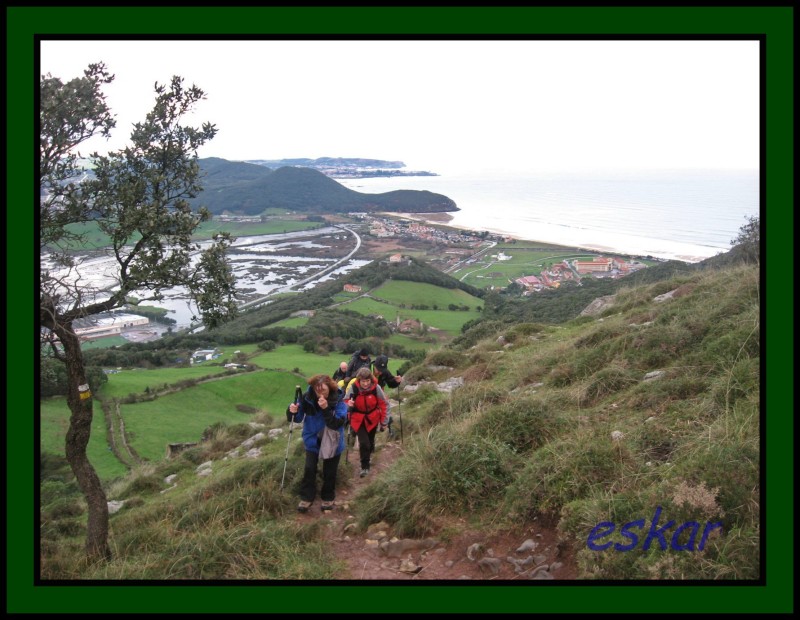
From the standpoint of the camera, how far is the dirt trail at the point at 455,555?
167 inches

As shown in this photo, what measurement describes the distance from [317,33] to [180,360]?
46.1 meters

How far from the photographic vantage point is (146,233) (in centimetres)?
598

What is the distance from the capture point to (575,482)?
15.8ft

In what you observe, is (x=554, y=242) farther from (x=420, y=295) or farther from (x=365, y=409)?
(x=365, y=409)

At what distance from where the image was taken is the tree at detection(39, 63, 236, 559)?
18.8 feet

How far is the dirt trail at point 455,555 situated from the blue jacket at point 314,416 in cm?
121

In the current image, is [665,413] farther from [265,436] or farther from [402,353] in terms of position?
[402,353]

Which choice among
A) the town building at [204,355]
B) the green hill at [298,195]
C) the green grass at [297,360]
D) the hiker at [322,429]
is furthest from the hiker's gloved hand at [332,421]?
the green hill at [298,195]

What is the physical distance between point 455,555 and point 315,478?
255 centimetres

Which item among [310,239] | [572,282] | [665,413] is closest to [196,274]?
[665,413]

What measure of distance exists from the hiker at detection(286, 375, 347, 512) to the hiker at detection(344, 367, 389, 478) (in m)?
0.81

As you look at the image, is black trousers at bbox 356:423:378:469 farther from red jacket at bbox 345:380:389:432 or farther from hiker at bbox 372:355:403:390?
hiker at bbox 372:355:403:390

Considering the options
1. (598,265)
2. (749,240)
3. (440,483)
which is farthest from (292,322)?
(440,483)

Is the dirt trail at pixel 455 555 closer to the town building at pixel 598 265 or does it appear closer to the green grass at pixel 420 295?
the town building at pixel 598 265
